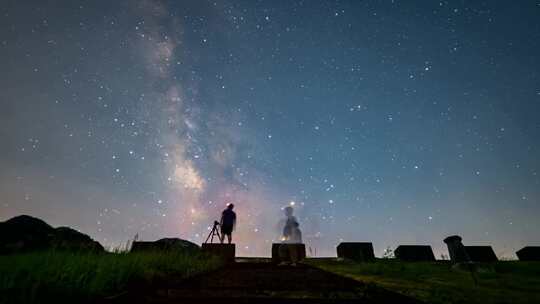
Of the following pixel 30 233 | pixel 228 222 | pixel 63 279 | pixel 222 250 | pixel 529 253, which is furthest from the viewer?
pixel 529 253

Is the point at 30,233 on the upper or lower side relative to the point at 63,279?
upper

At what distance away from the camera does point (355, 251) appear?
14461mm

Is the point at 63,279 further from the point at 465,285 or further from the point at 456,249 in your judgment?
the point at 456,249

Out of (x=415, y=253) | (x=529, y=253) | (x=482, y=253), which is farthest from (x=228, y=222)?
(x=529, y=253)

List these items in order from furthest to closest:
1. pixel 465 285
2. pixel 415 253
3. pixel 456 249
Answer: pixel 415 253 → pixel 456 249 → pixel 465 285

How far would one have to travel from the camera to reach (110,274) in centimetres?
299

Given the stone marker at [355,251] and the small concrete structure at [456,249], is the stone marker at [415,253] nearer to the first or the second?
the stone marker at [355,251]

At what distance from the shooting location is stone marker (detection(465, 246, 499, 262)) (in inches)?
502

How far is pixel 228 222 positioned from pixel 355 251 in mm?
7857

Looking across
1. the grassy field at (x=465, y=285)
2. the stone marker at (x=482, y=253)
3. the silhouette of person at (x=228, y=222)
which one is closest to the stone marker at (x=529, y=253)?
the stone marker at (x=482, y=253)

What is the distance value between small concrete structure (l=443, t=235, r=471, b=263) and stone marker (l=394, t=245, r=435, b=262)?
746 centimetres

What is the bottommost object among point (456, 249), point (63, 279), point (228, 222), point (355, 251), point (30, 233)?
point (63, 279)

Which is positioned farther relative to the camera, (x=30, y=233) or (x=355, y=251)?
(x=355, y=251)

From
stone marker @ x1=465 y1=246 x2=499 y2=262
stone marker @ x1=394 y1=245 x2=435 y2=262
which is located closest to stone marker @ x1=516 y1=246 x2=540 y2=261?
stone marker @ x1=465 y1=246 x2=499 y2=262
